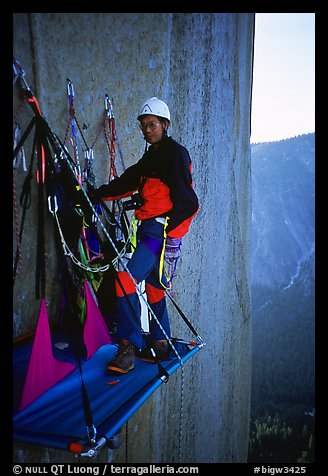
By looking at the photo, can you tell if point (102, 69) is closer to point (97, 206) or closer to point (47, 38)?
point (47, 38)

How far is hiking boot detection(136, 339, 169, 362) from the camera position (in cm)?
246

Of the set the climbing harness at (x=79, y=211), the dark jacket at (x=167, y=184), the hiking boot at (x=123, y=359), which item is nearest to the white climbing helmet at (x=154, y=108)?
the dark jacket at (x=167, y=184)

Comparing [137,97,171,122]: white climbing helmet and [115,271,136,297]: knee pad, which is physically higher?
[137,97,171,122]: white climbing helmet

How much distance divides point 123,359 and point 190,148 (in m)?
3.98

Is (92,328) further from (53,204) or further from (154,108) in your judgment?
(154,108)

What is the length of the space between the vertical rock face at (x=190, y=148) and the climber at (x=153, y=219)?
0.55 metres

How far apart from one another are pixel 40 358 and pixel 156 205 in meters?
1.19

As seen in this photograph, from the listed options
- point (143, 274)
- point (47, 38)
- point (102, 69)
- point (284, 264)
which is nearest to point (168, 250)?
point (143, 274)

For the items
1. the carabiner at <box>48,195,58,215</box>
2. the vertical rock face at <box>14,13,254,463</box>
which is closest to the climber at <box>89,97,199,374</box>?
the carabiner at <box>48,195,58,215</box>

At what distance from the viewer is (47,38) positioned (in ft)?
8.36

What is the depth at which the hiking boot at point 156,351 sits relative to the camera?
2.46 metres

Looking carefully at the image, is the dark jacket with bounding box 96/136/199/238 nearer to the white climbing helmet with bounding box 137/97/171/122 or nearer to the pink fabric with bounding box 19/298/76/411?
the white climbing helmet with bounding box 137/97/171/122

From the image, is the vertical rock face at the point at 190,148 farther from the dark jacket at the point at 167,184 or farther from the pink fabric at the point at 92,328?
the dark jacket at the point at 167,184
